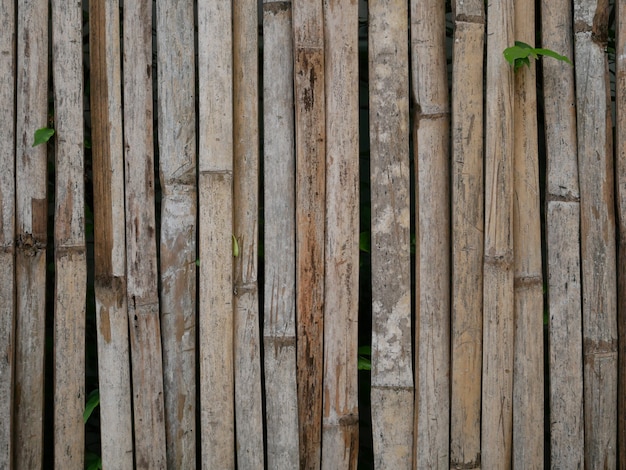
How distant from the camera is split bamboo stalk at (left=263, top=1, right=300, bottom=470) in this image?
→ 2.20 m

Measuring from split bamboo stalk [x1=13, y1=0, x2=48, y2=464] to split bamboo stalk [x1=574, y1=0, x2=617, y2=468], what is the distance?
1.87m

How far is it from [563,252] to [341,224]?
78 centimetres

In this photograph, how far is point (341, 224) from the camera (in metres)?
2.20

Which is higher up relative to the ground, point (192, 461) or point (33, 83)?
point (33, 83)

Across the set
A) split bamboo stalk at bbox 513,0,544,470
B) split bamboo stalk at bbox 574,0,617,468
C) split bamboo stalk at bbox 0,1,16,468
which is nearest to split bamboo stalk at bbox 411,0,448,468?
split bamboo stalk at bbox 513,0,544,470

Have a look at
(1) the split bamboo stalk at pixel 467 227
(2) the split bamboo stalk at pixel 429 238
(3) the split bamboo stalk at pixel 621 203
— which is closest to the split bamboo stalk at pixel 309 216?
(2) the split bamboo stalk at pixel 429 238

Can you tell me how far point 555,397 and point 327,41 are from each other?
1471 millimetres

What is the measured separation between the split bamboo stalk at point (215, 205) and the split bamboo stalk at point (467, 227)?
2.54 feet

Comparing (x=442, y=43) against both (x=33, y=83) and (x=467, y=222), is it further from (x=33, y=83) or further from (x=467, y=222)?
(x=33, y=83)

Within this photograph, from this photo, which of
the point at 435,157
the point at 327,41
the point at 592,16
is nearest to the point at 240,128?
the point at 327,41

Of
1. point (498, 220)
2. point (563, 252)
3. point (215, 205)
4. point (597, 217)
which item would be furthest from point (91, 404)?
point (597, 217)

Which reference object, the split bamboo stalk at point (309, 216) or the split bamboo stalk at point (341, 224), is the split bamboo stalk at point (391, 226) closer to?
the split bamboo stalk at point (341, 224)

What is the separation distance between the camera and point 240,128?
222 cm

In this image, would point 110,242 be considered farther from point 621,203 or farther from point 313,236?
point 621,203
